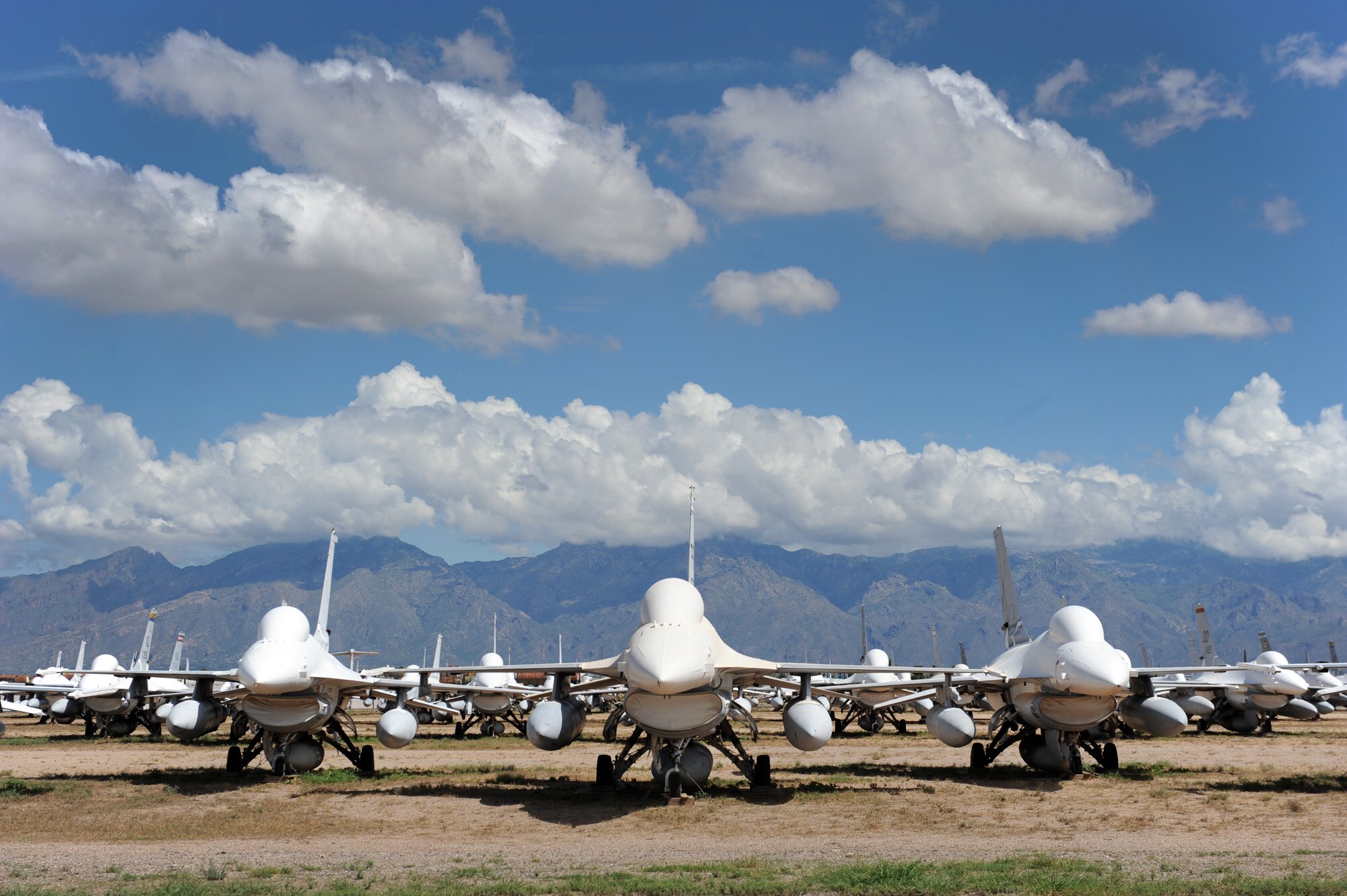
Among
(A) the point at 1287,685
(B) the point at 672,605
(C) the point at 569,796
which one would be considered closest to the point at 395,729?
(C) the point at 569,796

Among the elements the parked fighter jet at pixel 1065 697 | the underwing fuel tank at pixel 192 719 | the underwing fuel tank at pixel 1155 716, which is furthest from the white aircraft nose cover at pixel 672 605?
the underwing fuel tank at pixel 1155 716

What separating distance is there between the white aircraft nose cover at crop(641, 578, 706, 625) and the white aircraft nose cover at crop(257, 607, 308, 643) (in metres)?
7.98

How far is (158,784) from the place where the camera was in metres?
24.7

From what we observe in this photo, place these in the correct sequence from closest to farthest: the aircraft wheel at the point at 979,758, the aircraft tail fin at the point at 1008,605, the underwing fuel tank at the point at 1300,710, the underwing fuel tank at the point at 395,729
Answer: the underwing fuel tank at the point at 395,729 → the aircraft wheel at the point at 979,758 → the aircraft tail fin at the point at 1008,605 → the underwing fuel tank at the point at 1300,710

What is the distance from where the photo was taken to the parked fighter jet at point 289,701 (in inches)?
914

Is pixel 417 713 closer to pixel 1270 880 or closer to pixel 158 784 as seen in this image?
pixel 158 784

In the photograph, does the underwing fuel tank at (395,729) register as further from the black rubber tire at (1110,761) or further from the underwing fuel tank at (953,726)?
the black rubber tire at (1110,761)

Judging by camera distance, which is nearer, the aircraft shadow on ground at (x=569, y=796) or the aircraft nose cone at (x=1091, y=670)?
the aircraft shadow on ground at (x=569, y=796)

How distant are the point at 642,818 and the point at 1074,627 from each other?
37.6 ft

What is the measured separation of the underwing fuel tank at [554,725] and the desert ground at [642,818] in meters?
1.20

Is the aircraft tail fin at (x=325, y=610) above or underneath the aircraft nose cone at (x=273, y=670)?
above

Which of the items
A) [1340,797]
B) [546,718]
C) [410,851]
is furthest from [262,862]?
[1340,797]

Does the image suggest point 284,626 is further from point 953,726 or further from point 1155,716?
point 1155,716

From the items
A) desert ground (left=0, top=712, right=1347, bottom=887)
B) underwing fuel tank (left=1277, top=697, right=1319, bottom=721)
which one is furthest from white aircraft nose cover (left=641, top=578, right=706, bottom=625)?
underwing fuel tank (left=1277, top=697, right=1319, bottom=721)
